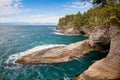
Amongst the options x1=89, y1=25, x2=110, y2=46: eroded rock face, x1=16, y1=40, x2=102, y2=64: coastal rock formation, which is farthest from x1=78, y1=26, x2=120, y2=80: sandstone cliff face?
x1=89, y1=25, x2=110, y2=46: eroded rock face

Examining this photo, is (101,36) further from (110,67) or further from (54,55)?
(110,67)

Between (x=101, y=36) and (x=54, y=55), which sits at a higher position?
(x=101, y=36)

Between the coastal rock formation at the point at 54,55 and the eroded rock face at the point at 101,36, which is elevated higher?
the eroded rock face at the point at 101,36

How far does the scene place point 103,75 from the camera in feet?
84.0

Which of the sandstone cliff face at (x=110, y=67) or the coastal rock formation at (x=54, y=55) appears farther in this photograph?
the coastal rock formation at (x=54, y=55)

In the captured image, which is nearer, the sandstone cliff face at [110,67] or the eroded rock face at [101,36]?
the sandstone cliff face at [110,67]

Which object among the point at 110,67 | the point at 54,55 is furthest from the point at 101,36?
the point at 110,67

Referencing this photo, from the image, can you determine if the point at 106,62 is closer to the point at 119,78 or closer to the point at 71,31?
the point at 119,78

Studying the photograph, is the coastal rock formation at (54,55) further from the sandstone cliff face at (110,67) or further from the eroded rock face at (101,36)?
the sandstone cliff face at (110,67)

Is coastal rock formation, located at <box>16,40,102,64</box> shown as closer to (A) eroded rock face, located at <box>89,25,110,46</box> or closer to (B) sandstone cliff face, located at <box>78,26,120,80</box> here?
(A) eroded rock face, located at <box>89,25,110,46</box>

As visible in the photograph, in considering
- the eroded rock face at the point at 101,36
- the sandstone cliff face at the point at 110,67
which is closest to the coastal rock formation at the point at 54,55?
the eroded rock face at the point at 101,36

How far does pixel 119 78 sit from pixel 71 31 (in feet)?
276

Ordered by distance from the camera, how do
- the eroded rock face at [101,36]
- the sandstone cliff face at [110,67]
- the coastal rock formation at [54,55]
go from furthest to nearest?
the eroded rock face at [101,36], the coastal rock formation at [54,55], the sandstone cliff face at [110,67]

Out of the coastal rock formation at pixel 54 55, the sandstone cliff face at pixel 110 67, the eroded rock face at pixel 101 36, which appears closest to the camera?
the sandstone cliff face at pixel 110 67
